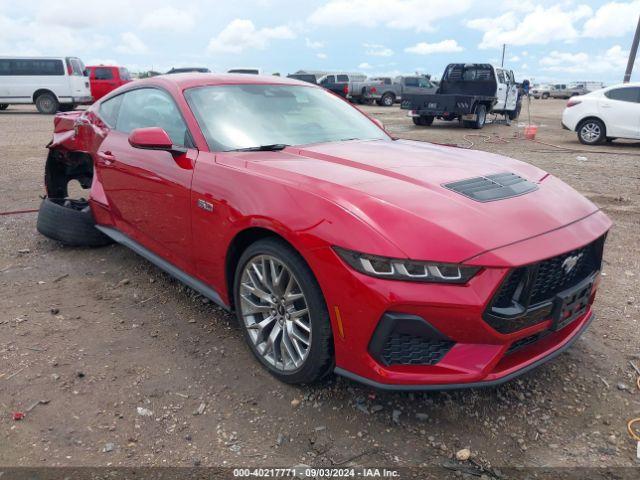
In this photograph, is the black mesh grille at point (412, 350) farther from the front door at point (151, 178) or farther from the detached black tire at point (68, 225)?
the detached black tire at point (68, 225)

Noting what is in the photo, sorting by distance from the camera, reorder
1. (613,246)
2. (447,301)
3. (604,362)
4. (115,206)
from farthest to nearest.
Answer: (613,246)
(115,206)
(604,362)
(447,301)

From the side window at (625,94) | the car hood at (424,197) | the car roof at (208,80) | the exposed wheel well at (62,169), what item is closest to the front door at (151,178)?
the car roof at (208,80)

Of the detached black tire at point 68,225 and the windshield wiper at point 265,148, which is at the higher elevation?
the windshield wiper at point 265,148

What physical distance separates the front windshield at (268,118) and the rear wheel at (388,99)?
81.6 feet

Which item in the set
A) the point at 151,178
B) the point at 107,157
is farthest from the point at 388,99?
the point at 151,178

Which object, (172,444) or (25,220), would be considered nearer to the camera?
(172,444)

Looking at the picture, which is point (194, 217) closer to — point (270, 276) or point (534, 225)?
point (270, 276)

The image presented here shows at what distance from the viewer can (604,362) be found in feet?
9.30

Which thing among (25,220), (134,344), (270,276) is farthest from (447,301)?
(25,220)

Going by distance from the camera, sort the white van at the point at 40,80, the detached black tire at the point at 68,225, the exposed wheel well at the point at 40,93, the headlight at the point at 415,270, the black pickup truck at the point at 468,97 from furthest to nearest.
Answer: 1. the exposed wheel well at the point at 40,93
2. the white van at the point at 40,80
3. the black pickup truck at the point at 468,97
4. the detached black tire at the point at 68,225
5. the headlight at the point at 415,270

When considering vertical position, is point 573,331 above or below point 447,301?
below

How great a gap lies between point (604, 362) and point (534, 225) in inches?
47.1

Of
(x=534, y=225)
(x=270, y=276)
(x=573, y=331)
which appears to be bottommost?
(x=573, y=331)

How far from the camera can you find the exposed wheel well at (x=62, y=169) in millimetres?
4926
